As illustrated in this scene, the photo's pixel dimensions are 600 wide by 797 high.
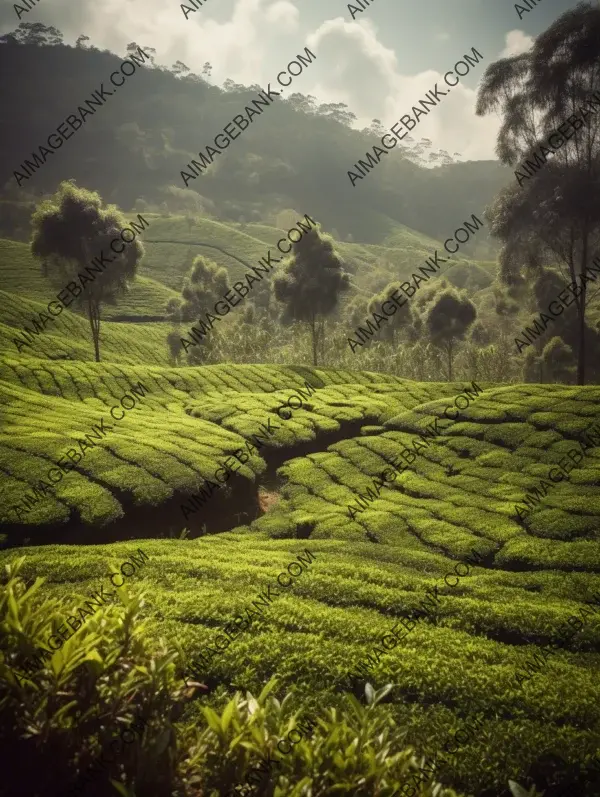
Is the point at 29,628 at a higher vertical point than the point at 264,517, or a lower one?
higher

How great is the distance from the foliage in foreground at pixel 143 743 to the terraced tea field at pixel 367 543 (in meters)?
0.26

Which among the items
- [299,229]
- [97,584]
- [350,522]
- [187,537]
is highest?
[299,229]

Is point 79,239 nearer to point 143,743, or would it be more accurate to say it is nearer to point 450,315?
point 450,315

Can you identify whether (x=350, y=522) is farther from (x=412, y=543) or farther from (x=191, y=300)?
(x=191, y=300)

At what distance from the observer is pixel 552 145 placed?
26766 millimetres

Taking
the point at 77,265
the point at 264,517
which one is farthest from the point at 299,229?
the point at 264,517

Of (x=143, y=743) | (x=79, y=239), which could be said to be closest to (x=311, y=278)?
(x=79, y=239)

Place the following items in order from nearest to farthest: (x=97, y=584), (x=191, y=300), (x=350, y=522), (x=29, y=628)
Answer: (x=29, y=628) < (x=97, y=584) < (x=350, y=522) < (x=191, y=300)

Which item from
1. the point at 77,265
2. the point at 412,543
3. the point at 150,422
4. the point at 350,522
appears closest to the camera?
the point at 412,543

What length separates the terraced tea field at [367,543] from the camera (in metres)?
6.42

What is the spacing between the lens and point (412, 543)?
509 inches

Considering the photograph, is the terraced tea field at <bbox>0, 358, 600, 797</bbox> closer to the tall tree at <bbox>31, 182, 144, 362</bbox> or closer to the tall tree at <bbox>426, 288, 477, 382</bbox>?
the tall tree at <bbox>31, 182, 144, 362</bbox>

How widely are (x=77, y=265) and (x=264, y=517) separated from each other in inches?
1350

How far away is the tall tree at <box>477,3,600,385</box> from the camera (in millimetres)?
24672
